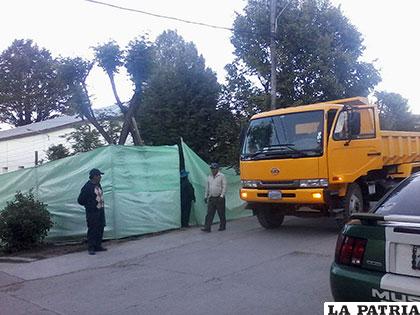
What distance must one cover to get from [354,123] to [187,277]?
15.3 feet

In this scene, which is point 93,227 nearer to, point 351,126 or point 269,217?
point 269,217

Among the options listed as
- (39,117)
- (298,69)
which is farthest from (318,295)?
(39,117)

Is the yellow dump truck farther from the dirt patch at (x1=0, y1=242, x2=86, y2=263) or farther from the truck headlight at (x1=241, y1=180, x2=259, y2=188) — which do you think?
the dirt patch at (x1=0, y1=242, x2=86, y2=263)

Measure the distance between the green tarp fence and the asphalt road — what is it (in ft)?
2.32

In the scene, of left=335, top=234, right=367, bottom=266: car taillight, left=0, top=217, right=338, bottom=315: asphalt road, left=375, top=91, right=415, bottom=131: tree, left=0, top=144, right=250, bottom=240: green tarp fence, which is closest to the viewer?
left=335, top=234, right=367, bottom=266: car taillight

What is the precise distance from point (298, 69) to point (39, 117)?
36.4 metres

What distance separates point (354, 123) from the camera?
9.46 meters

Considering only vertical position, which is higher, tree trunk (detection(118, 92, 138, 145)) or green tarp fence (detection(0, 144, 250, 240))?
tree trunk (detection(118, 92, 138, 145))

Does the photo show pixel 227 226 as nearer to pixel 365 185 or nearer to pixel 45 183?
pixel 365 185

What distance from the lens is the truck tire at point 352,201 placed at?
374 inches

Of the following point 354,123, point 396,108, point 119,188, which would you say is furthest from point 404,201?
point 396,108

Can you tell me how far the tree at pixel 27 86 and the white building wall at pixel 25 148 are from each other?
41.8 feet

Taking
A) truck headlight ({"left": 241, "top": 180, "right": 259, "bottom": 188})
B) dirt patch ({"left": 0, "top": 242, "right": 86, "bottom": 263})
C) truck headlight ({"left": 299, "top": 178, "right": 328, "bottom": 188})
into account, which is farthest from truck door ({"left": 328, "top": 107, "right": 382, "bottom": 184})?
dirt patch ({"left": 0, "top": 242, "right": 86, "bottom": 263})

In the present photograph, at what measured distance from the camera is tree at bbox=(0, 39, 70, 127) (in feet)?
147
